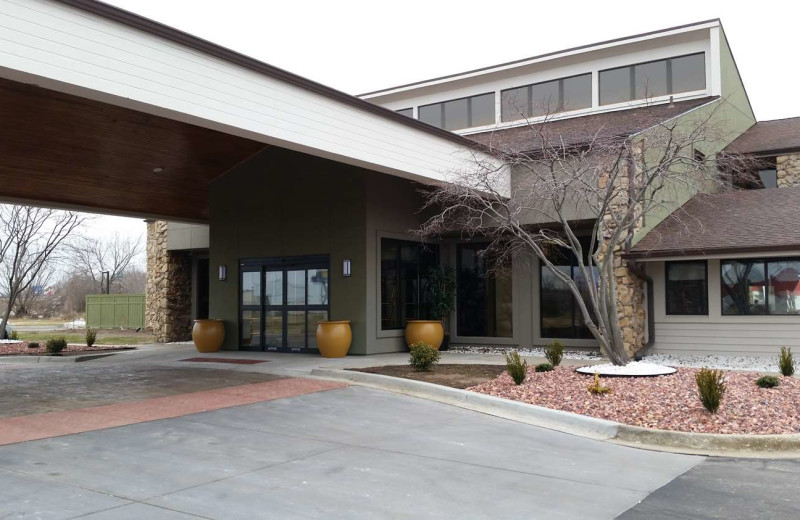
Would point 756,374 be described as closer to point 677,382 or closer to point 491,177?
point 677,382

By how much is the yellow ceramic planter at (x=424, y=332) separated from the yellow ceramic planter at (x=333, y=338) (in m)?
1.75

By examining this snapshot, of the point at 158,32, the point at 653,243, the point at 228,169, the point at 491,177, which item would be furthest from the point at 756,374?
the point at 228,169

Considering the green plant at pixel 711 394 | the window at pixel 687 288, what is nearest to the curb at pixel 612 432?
the green plant at pixel 711 394

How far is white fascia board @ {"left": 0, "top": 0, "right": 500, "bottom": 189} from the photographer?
7.99m

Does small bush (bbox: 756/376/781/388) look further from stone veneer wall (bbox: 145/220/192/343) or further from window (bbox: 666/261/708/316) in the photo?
stone veneer wall (bbox: 145/220/192/343)

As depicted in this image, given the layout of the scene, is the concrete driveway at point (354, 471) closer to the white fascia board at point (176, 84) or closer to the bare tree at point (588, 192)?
the bare tree at point (588, 192)

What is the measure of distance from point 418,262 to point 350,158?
6099 mm

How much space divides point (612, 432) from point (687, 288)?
9305 mm

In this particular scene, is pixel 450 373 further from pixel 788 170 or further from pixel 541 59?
pixel 788 170

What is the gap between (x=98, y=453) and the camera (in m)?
7.00

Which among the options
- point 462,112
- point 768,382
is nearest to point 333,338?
point 768,382

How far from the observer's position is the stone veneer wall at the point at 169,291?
24.9 metres

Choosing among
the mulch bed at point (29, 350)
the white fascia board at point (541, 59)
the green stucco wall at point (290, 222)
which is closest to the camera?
the green stucco wall at point (290, 222)

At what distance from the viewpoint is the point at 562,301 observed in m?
17.7
